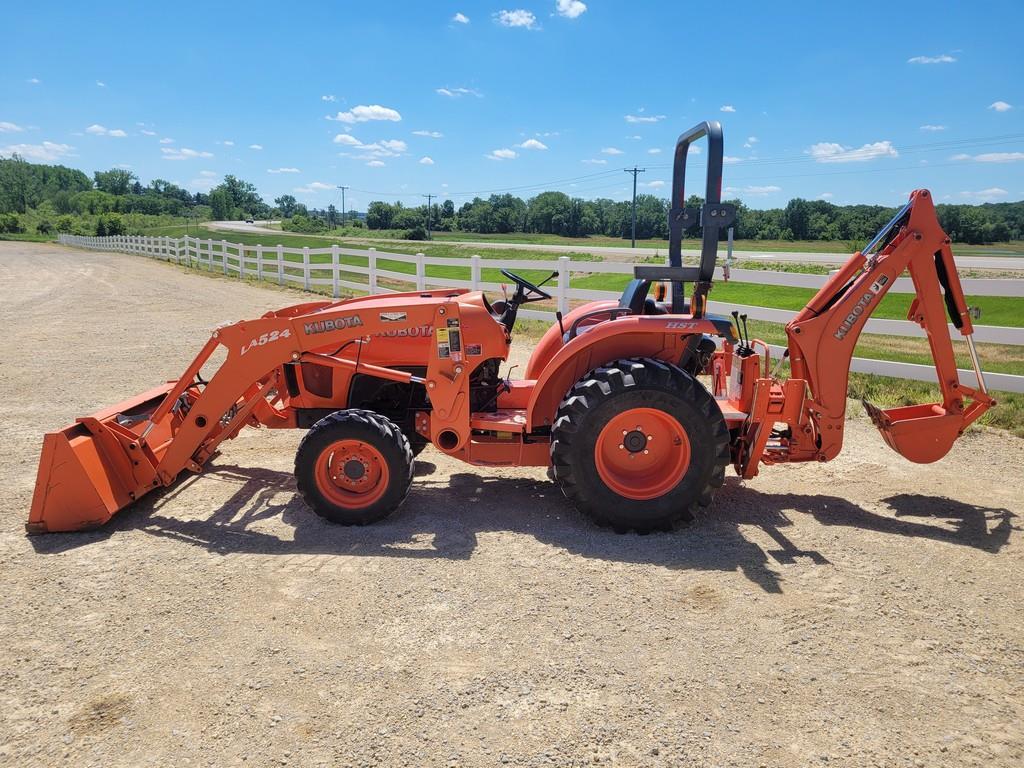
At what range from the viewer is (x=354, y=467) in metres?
4.30

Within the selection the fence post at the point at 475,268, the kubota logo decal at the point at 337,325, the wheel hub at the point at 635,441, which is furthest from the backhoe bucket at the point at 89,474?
the fence post at the point at 475,268

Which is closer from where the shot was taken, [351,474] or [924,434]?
[351,474]

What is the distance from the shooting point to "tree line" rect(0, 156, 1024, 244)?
1924 inches

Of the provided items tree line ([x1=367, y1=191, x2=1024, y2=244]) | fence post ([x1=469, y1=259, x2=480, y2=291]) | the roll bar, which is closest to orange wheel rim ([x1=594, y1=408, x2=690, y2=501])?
the roll bar

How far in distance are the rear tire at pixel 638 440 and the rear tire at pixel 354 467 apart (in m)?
0.93

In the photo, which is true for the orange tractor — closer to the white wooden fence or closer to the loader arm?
the loader arm

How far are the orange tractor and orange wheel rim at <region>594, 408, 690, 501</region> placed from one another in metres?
0.01

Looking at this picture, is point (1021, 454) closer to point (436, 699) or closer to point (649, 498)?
point (649, 498)

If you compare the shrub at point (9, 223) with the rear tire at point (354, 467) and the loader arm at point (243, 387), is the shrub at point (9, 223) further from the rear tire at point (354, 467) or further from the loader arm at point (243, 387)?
the rear tire at point (354, 467)

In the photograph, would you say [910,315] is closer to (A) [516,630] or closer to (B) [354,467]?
(A) [516,630]

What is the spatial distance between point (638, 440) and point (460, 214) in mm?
86416

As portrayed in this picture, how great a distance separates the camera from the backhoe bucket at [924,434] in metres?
4.54

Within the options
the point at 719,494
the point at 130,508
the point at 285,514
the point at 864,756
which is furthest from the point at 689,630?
the point at 130,508

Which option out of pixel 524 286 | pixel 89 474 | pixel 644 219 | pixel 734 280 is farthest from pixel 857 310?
pixel 644 219
